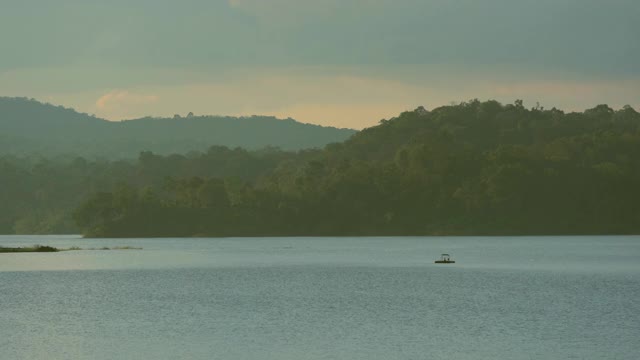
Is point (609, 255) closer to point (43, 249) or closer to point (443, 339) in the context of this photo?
point (43, 249)

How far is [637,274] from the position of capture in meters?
130

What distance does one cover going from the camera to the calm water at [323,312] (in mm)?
61938

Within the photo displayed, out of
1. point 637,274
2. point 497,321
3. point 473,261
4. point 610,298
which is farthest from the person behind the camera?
point 473,261

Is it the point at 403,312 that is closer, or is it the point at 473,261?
the point at 403,312

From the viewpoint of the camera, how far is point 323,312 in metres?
83.9

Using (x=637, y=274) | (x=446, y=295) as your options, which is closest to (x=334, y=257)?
(x=637, y=274)

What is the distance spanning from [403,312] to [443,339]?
18032 mm

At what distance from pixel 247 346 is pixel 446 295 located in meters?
39.5

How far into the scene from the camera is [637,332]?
68188 mm

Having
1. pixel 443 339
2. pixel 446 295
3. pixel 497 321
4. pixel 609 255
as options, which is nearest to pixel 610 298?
pixel 446 295

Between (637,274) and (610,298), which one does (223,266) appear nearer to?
(637,274)

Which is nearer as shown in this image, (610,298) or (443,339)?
(443,339)

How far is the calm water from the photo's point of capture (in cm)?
6194

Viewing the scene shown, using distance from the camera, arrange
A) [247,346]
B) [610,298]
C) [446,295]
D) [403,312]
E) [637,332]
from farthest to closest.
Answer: [446,295], [610,298], [403,312], [637,332], [247,346]
